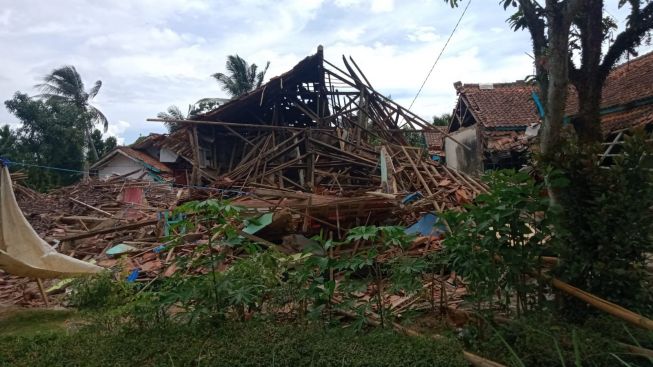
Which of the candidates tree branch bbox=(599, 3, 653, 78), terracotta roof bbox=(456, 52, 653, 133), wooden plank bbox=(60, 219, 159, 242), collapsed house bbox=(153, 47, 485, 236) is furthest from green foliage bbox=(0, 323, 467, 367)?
collapsed house bbox=(153, 47, 485, 236)

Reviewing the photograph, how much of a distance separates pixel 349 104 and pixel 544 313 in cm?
1118

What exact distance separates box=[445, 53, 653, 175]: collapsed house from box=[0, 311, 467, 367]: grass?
8.59m

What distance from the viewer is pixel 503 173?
330cm

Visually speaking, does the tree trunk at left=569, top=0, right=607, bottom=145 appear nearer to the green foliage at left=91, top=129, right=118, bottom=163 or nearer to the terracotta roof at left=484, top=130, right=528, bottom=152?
the terracotta roof at left=484, top=130, right=528, bottom=152

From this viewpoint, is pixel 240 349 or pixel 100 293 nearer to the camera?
pixel 240 349

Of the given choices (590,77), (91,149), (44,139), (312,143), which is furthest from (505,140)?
(91,149)

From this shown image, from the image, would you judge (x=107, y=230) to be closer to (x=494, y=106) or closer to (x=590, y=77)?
(x=590, y=77)

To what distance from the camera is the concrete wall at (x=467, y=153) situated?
16.2 m

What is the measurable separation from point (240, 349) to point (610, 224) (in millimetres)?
2783

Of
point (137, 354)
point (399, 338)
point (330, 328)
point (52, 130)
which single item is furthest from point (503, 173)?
point (52, 130)

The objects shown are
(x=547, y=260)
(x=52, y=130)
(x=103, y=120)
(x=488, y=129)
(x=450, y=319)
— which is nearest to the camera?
(x=547, y=260)

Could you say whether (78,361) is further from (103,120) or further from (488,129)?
(103,120)

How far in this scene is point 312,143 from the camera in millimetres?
12523

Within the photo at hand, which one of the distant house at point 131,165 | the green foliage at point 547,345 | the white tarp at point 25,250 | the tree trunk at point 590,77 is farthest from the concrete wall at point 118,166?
the green foliage at point 547,345
